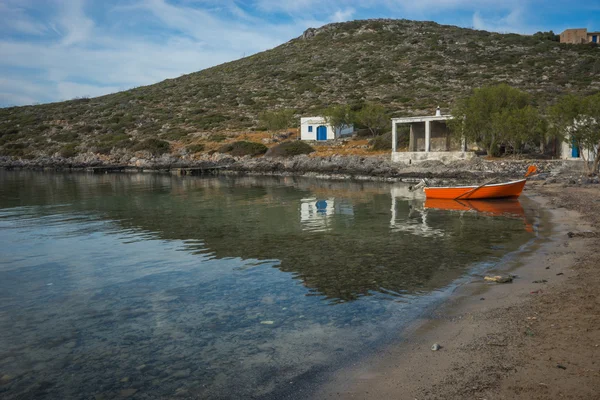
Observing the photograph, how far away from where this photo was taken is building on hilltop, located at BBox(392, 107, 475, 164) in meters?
46.4

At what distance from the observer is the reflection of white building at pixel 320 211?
20.7 m

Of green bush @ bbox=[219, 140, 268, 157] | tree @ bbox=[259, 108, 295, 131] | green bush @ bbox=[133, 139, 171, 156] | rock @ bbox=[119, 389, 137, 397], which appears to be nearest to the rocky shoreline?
green bush @ bbox=[219, 140, 268, 157]

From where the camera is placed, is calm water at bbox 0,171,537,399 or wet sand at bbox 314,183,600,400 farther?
calm water at bbox 0,171,537,399

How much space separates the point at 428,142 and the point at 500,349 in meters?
42.1

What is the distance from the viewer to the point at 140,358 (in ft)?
25.9

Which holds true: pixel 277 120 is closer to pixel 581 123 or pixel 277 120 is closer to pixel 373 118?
pixel 373 118

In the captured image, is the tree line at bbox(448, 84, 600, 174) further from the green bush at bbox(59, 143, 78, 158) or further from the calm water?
the green bush at bbox(59, 143, 78, 158)

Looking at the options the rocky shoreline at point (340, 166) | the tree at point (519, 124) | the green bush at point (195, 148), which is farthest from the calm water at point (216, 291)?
the green bush at point (195, 148)

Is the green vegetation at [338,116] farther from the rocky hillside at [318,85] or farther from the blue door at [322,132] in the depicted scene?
the rocky hillside at [318,85]

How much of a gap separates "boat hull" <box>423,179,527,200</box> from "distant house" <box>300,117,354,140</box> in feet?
115

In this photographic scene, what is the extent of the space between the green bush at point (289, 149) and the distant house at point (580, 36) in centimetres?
7624

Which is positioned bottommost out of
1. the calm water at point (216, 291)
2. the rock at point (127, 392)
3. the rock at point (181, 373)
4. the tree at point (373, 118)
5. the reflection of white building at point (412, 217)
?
the rock at point (127, 392)

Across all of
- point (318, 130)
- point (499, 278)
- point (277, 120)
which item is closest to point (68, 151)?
point (277, 120)

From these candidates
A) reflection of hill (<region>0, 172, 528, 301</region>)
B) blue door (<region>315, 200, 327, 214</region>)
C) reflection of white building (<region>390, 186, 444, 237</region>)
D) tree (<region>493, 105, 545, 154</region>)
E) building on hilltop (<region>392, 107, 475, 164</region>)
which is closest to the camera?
reflection of hill (<region>0, 172, 528, 301</region>)
